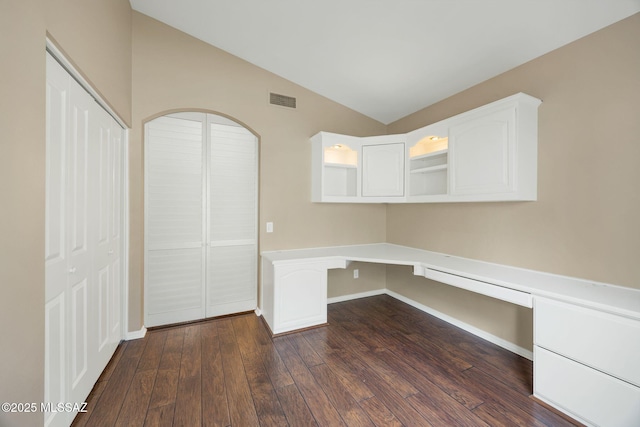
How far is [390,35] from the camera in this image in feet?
7.31

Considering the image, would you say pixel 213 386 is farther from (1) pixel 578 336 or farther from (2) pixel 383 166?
(2) pixel 383 166

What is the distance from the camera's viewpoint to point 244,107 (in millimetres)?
2998

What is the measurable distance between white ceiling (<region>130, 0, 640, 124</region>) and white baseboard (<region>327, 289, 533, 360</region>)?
2550 mm

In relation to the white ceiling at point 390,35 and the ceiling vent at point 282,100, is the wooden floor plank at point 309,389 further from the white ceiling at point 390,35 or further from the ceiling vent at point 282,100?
the white ceiling at point 390,35

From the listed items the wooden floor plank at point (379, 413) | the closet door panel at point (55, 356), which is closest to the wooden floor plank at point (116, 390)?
the closet door panel at point (55, 356)

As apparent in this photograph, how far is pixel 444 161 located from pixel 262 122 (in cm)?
219

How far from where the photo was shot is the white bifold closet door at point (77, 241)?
1321 millimetres

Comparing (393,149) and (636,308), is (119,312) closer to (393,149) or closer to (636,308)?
(393,149)

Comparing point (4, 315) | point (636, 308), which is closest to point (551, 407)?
point (636, 308)

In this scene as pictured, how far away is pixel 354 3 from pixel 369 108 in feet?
5.33

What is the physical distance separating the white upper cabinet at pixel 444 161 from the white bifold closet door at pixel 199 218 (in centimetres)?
97

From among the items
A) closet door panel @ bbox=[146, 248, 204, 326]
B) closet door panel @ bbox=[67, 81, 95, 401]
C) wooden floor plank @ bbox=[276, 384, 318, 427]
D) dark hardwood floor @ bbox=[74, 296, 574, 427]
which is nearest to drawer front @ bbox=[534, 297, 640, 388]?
dark hardwood floor @ bbox=[74, 296, 574, 427]

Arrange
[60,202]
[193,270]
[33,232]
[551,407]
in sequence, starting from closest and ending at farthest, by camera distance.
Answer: [33,232] < [60,202] < [551,407] < [193,270]

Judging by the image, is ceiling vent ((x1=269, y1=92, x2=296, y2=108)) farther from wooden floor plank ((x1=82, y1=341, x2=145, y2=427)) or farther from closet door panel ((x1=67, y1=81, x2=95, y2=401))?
wooden floor plank ((x1=82, y1=341, x2=145, y2=427))
